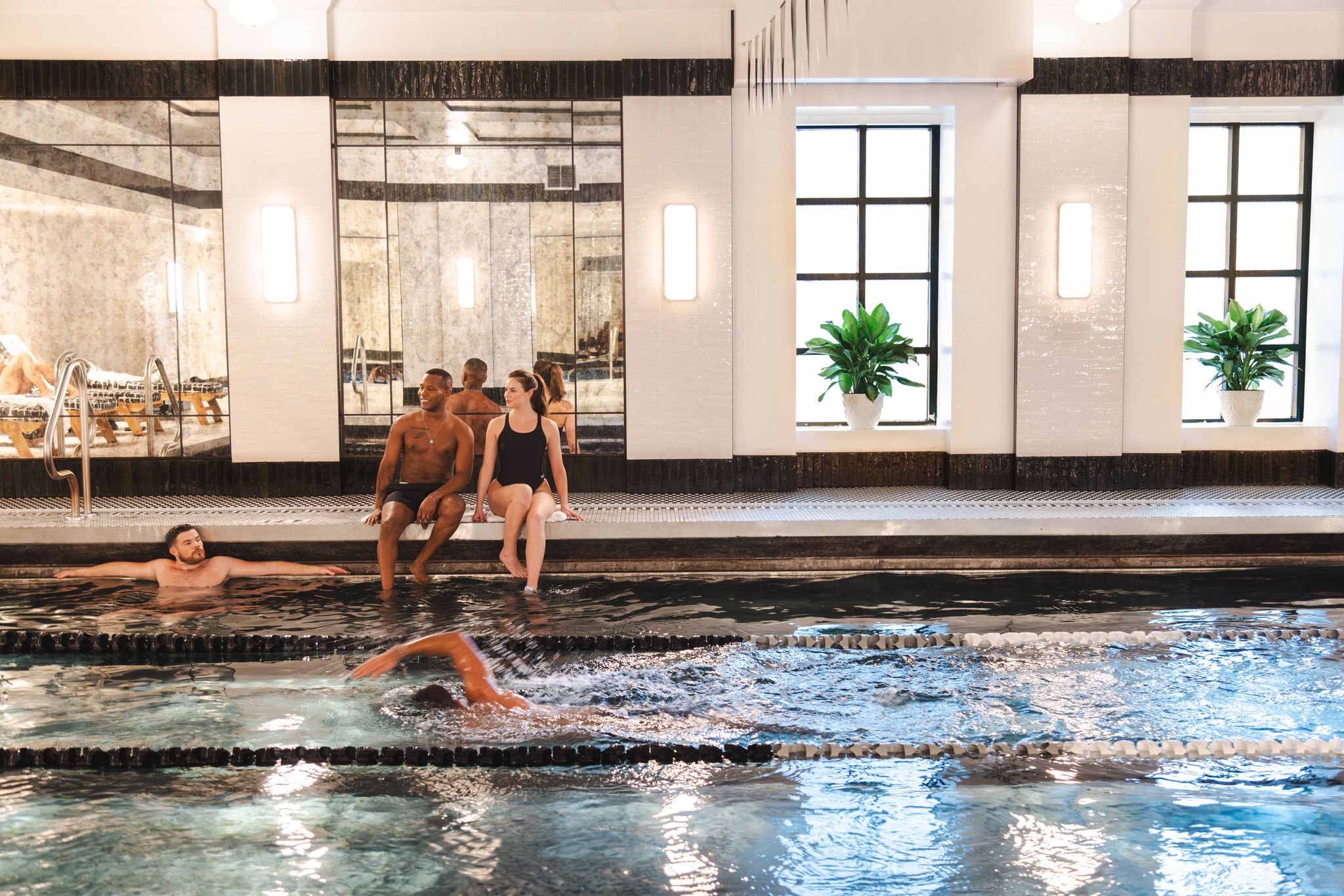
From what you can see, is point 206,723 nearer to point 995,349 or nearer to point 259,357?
point 259,357

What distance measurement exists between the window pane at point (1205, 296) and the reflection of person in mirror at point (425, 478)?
6687 mm

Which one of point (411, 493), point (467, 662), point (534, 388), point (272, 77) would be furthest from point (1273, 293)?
point (272, 77)

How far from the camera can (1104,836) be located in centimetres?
395

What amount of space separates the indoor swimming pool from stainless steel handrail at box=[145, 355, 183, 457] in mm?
2489

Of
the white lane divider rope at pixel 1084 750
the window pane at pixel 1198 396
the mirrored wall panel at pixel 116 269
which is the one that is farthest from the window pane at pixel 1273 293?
the mirrored wall panel at pixel 116 269

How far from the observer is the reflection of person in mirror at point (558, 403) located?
9.43 metres

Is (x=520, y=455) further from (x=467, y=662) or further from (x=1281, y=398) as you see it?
(x=1281, y=398)

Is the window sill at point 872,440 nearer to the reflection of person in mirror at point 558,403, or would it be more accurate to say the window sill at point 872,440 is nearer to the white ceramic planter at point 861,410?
the white ceramic planter at point 861,410

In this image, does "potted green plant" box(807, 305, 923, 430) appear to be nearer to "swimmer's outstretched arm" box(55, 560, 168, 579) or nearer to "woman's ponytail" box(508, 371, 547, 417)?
"woman's ponytail" box(508, 371, 547, 417)

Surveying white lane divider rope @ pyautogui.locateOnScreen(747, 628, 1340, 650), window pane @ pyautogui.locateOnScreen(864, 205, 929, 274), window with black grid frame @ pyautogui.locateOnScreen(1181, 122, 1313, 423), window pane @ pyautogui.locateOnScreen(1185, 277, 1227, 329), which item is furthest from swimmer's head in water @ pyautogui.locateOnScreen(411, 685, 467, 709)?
window pane @ pyautogui.locateOnScreen(1185, 277, 1227, 329)

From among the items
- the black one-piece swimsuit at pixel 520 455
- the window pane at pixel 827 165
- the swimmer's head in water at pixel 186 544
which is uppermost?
the window pane at pixel 827 165

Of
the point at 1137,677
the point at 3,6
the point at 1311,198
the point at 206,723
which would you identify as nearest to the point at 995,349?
the point at 1311,198

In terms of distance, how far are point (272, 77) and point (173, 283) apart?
183cm

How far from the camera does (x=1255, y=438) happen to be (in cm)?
991
